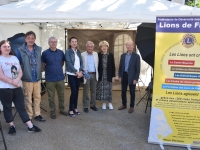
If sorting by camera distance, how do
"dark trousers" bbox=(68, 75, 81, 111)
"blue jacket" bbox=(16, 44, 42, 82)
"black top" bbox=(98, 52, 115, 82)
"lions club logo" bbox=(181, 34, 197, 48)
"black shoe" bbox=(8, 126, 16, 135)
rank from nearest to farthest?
"lions club logo" bbox=(181, 34, 197, 48), "black shoe" bbox=(8, 126, 16, 135), "blue jacket" bbox=(16, 44, 42, 82), "dark trousers" bbox=(68, 75, 81, 111), "black top" bbox=(98, 52, 115, 82)

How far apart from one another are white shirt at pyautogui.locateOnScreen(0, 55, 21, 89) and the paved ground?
90 cm

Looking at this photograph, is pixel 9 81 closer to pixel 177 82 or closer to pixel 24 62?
pixel 24 62

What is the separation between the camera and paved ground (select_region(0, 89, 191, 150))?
313cm

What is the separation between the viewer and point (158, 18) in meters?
2.95

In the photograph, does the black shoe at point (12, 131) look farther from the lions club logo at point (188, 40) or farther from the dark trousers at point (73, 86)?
the lions club logo at point (188, 40)

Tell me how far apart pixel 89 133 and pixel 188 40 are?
2.21 meters

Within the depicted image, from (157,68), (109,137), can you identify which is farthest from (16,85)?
(157,68)

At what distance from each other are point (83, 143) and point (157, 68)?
1.63m

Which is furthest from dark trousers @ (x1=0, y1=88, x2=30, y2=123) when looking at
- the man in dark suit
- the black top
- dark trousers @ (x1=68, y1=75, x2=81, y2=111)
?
the man in dark suit

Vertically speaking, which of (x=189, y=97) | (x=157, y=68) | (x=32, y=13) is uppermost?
(x=32, y=13)

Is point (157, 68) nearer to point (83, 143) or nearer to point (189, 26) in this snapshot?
point (189, 26)

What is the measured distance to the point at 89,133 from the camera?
362 cm

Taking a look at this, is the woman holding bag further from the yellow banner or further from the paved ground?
the yellow banner

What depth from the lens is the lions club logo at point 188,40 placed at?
2.88 m
